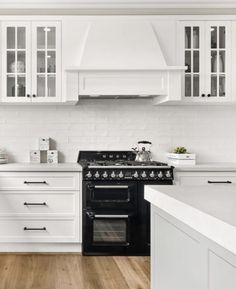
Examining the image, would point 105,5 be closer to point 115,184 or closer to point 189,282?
point 115,184

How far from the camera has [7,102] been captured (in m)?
4.47

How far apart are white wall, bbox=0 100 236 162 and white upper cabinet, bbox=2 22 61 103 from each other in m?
0.39

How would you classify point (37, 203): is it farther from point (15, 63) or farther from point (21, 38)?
point (21, 38)

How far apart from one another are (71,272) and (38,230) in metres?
0.74

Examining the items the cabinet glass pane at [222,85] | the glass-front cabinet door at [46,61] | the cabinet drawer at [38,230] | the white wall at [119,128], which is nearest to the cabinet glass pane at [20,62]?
the glass-front cabinet door at [46,61]

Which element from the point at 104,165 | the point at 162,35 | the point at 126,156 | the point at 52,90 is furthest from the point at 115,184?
the point at 162,35

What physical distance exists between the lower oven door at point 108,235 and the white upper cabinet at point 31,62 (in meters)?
1.29

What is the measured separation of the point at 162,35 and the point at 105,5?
0.67 meters

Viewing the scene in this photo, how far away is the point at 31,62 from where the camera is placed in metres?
4.47

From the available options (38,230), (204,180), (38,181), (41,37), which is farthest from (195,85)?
(38,230)

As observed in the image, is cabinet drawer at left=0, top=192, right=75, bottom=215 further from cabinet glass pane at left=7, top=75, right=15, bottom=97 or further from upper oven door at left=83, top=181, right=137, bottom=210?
cabinet glass pane at left=7, top=75, right=15, bottom=97

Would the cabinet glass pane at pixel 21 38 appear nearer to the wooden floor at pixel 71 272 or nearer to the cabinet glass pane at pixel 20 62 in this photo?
the cabinet glass pane at pixel 20 62

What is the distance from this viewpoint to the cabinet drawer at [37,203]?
4.25m

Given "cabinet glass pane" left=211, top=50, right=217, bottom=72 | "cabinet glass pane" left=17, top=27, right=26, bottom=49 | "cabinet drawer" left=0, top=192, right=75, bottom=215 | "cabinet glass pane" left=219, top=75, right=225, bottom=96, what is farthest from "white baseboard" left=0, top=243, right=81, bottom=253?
"cabinet glass pane" left=211, top=50, right=217, bottom=72
